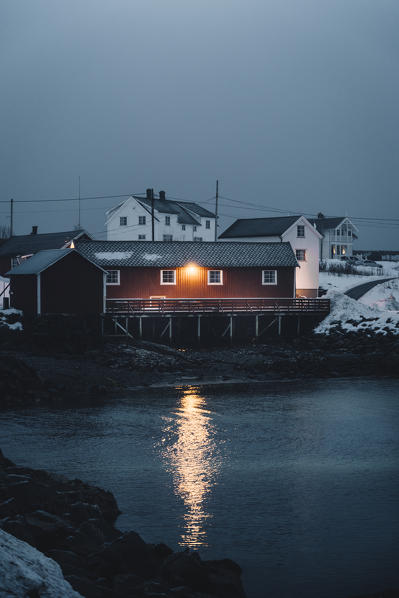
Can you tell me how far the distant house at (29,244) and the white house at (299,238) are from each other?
47.1 ft

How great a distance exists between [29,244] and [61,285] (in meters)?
19.4

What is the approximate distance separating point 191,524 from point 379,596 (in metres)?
4.21

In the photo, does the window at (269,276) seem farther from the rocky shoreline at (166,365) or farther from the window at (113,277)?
the window at (113,277)

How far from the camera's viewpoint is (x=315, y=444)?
65.7 ft

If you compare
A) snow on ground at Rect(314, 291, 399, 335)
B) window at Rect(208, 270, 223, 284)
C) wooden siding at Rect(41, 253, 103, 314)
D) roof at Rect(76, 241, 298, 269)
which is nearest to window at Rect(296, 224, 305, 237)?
roof at Rect(76, 241, 298, 269)

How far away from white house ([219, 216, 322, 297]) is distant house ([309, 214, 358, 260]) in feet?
96.1

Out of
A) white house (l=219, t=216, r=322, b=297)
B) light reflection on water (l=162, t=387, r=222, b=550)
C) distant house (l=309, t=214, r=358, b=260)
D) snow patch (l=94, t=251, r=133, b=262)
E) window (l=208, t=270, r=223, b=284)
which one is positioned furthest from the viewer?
distant house (l=309, t=214, r=358, b=260)

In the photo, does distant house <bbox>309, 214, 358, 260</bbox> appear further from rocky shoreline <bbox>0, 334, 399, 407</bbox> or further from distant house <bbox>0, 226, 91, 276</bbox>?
rocky shoreline <bbox>0, 334, 399, 407</bbox>

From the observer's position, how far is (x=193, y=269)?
45.5m

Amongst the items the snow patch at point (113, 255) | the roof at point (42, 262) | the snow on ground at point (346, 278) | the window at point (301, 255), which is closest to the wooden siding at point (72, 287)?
the roof at point (42, 262)

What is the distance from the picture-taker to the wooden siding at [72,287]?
38594mm

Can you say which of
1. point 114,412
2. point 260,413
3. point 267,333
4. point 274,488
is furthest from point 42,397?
point 267,333

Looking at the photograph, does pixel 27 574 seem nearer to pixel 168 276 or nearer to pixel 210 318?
pixel 210 318

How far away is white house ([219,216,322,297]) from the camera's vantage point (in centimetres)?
5256
